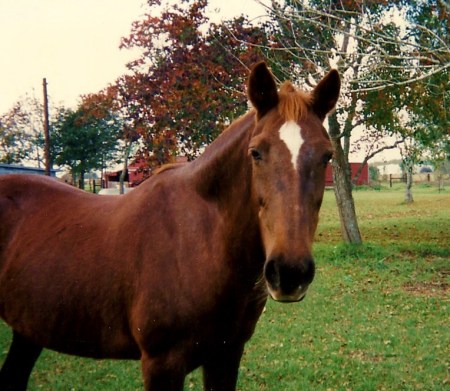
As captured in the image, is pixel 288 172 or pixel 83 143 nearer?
pixel 288 172

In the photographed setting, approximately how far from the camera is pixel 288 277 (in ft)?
6.19

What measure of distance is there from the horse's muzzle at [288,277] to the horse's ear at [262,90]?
80 cm

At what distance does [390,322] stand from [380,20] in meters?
6.10

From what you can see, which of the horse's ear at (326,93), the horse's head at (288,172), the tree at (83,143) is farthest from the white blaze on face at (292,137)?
the tree at (83,143)

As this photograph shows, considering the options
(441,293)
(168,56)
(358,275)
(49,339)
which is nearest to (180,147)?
(168,56)

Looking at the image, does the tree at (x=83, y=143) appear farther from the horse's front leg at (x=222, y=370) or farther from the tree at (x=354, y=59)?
the horse's front leg at (x=222, y=370)

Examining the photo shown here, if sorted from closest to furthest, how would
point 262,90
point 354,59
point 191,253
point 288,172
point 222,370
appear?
point 288,172 → point 262,90 → point 191,253 → point 222,370 → point 354,59

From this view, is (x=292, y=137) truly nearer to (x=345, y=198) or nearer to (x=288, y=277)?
(x=288, y=277)

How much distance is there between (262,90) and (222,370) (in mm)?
1547

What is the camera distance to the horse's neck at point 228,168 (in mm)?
2501

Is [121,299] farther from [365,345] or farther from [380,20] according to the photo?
[380,20]

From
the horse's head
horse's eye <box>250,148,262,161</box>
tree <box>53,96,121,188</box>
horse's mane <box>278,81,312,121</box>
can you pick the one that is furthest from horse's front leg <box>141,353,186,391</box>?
tree <box>53,96,121,188</box>

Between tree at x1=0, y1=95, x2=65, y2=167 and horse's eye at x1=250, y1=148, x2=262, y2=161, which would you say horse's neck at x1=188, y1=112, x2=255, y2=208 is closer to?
horse's eye at x1=250, y1=148, x2=262, y2=161

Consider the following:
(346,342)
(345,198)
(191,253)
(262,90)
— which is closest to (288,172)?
(262,90)
